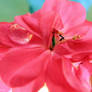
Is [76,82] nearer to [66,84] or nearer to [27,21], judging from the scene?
[66,84]

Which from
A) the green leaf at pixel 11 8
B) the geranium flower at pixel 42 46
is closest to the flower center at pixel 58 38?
the geranium flower at pixel 42 46

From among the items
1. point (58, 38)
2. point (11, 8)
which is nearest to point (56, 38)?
point (58, 38)

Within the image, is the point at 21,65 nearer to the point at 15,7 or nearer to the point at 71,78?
the point at 71,78

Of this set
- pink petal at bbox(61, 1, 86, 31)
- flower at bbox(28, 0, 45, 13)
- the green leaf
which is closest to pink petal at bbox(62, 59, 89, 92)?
pink petal at bbox(61, 1, 86, 31)

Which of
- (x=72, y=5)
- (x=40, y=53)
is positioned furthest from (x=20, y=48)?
(x=72, y=5)

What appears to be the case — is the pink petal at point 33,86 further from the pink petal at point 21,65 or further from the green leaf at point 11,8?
the green leaf at point 11,8

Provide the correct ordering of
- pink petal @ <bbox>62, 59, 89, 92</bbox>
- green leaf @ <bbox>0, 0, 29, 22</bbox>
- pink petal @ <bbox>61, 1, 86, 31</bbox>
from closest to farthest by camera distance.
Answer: pink petal @ <bbox>62, 59, 89, 92</bbox> → pink petal @ <bbox>61, 1, 86, 31</bbox> → green leaf @ <bbox>0, 0, 29, 22</bbox>

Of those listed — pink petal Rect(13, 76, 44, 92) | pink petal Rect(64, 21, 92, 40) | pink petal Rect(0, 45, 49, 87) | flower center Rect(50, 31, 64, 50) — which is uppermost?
pink petal Rect(64, 21, 92, 40)

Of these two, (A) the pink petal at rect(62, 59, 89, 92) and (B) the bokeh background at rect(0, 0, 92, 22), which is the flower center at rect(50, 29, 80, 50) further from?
(B) the bokeh background at rect(0, 0, 92, 22)
